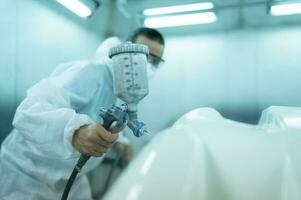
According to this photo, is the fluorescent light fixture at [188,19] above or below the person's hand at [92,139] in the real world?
above

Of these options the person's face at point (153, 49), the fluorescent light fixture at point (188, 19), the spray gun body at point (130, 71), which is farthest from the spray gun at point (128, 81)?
the fluorescent light fixture at point (188, 19)

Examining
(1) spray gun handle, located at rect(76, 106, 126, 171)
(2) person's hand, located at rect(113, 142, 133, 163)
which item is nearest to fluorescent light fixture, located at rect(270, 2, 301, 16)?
(2) person's hand, located at rect(113, 142, 133, 163)

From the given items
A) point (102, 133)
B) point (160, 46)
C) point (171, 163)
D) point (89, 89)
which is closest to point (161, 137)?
point (171, 163)

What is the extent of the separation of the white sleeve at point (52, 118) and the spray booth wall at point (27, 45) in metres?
0.28

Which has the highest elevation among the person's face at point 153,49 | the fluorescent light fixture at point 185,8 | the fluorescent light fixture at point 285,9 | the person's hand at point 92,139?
the fluorescent light fixture at point 185,8

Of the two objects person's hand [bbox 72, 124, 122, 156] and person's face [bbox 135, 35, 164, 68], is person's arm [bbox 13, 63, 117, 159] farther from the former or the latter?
person's face [bbox 135, 35, 164, 68]

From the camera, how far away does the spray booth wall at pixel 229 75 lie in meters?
1.46

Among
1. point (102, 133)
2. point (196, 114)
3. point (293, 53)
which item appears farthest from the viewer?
point (293, 53)

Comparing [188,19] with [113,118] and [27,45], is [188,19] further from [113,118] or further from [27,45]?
[113,118]

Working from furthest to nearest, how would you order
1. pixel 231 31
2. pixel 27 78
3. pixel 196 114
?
pixel 231 31, pixel 27 78, pixel 196 114

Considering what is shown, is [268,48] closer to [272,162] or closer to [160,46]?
[160,46]

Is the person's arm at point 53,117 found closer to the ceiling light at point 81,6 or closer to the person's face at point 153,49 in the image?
the person's face at point 153,49

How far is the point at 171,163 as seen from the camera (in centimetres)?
42

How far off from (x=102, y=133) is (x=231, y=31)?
3.35 ft
